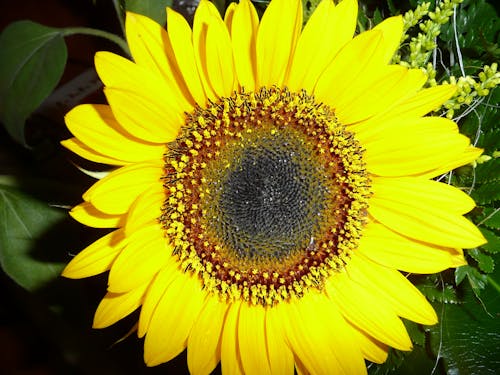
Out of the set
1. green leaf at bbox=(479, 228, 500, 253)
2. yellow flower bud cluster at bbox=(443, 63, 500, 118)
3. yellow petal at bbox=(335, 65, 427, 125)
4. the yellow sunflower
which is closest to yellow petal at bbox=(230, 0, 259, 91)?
the yellow sunflower

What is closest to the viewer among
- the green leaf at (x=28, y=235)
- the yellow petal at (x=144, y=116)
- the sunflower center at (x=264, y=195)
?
the yellow petal at (x=144, y=116)

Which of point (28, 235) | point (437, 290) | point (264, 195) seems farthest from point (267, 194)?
point (28, 235)

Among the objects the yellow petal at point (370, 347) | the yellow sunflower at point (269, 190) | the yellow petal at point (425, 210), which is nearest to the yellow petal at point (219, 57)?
the yellow sunflower at point (269, 190)

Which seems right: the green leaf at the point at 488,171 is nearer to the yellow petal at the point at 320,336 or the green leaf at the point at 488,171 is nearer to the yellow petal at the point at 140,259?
the yellow petal at the point at 320,336

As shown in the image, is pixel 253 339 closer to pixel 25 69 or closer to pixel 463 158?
pixel 463 158

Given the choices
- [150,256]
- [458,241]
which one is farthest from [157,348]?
[458,241]

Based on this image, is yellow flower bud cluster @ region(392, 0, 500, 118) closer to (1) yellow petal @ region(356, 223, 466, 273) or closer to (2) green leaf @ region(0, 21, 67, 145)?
(1) yellow petal @ region(356, 223, 466, 273)

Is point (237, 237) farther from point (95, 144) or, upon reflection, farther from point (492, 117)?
point (492, 117)
